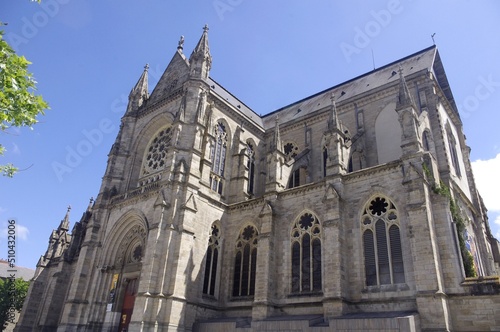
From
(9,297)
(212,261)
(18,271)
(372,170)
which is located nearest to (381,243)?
(372,170)

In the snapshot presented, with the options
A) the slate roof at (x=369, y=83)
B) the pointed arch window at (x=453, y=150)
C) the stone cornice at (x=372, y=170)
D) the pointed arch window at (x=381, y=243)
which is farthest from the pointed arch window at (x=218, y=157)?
the pointed arch window at (x=453, y=150)

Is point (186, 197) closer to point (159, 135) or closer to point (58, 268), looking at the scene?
point (159, 135)

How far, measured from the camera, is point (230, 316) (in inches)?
782

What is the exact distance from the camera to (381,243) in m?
16.2

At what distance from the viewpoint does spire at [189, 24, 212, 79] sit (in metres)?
24.2

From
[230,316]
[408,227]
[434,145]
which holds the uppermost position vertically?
[434,145]

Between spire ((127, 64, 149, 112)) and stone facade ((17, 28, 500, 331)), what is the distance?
0.41ft

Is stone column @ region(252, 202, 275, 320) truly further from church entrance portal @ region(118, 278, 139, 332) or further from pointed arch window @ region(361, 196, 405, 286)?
church entrance portal @ region(118, 278, 139, 332)

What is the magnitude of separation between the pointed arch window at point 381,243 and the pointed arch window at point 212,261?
28.5 ft

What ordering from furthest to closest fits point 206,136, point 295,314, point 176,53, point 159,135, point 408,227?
point 176,53 < point 159,135 < point 206,136 < point 295,314 < point 408,227

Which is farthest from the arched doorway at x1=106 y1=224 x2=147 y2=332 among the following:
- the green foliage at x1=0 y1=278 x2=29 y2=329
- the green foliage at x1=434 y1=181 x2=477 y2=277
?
the green foliage at x1=0 y1=278 x2=29 y2=329

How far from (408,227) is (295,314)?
6519 millimetres

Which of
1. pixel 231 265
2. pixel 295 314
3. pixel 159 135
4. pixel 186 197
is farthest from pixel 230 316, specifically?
pixel 159 135

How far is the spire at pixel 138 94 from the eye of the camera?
28656 mm
